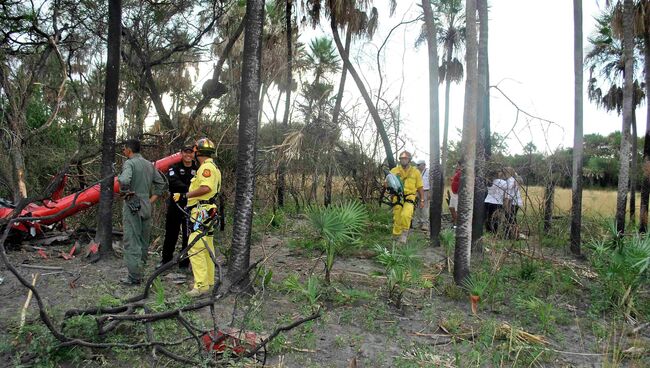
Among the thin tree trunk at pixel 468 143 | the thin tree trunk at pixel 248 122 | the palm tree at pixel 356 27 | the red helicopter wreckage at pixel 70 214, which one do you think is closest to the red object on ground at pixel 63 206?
the red helicopter wreckage at pixel 70 214

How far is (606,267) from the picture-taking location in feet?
22.1

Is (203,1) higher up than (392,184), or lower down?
higher up

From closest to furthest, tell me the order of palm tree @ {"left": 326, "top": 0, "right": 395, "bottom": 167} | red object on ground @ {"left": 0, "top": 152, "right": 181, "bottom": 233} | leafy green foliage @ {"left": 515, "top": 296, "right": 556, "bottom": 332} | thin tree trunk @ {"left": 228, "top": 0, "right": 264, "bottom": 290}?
leafy green foliage @ {"left": 515, "top": 296, "right": 556, "bottom": 332} < thin tree trunk @ {"left": 228, "top": 0, "right": 264, "bottom": 290} < red object on ground @ {"left": 0, "top": 152, "right": 181, "bottom": 233} < palm tree @ {"left": 326, "top": 0, "right": 395, "bottom": 167}

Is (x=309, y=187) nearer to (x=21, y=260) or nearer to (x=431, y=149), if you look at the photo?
(x=431, y=149)

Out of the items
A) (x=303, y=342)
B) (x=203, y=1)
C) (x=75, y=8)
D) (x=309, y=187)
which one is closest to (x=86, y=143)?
(x=75, y=8)

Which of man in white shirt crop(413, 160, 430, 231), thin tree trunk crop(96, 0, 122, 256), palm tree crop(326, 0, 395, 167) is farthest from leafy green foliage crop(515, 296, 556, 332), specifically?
man in white shirt crop(413, 160, 430, 231)

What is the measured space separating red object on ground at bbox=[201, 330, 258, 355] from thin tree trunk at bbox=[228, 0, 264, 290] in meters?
1.62

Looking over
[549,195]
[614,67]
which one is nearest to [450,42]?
[614,67]

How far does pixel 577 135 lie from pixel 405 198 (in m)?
3.60

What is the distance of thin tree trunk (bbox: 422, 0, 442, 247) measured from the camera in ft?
33.4

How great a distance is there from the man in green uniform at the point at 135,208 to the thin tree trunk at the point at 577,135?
308 inches

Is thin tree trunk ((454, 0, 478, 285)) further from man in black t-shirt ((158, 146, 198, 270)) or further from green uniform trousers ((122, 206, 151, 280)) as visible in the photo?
green uniform trousers ((122, 206, 151, 280))

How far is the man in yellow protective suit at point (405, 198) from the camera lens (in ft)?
31.9

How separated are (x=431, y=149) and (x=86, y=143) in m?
8.10
